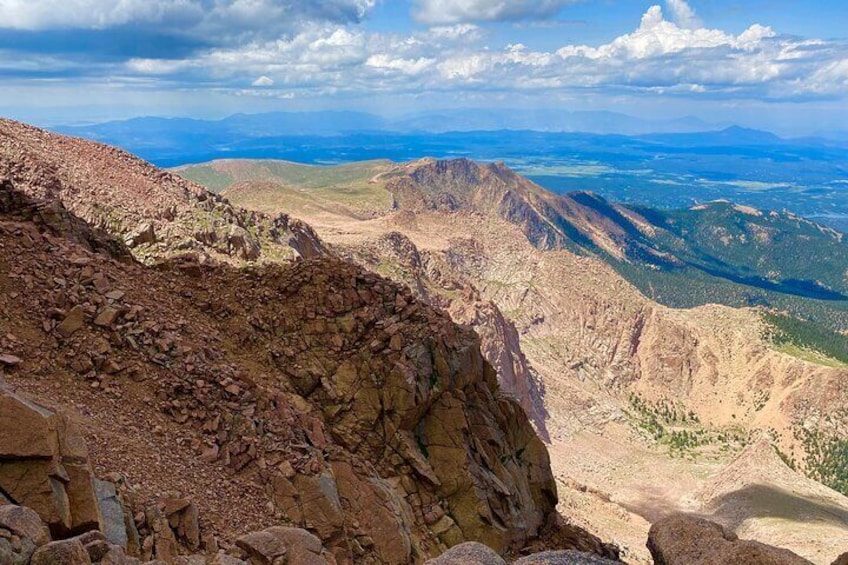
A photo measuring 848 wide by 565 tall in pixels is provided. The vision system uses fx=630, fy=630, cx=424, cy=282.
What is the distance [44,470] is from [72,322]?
29.3 feet

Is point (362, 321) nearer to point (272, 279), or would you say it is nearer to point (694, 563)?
point (272, 279)

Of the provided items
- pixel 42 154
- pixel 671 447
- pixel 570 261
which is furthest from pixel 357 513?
pixel 570 261

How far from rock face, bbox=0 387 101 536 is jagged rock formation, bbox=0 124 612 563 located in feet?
3.78

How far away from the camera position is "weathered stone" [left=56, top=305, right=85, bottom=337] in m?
21.7

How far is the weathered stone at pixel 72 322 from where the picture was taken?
21719 mm

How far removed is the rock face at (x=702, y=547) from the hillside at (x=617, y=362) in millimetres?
84576

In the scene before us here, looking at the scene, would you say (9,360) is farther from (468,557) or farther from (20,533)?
(468,557)

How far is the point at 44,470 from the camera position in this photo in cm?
1430

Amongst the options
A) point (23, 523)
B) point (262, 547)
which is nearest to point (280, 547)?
point (262, 547)

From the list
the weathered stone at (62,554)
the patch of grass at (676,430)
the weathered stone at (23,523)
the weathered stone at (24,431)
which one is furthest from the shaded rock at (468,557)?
the patch of grass at (676,430)

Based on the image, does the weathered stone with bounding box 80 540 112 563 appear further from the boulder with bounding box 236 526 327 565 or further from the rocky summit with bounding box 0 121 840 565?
the boulder with bounding box 236 526 327 565

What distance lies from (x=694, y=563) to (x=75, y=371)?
20.9 m

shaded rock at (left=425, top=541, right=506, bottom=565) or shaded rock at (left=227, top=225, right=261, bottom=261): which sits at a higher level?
shaded rock at (left=227, top=225, right=261, bottom=261)

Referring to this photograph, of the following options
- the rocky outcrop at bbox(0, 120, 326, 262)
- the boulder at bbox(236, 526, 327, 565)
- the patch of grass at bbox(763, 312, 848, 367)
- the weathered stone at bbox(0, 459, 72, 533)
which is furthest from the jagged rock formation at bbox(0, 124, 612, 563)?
the patch of grass at bbox(763, 312, 848, 367)
